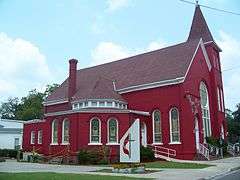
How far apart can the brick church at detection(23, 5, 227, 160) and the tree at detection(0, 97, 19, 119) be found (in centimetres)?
5471

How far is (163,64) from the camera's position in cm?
3622

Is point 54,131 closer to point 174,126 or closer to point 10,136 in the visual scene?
A: point 174,126

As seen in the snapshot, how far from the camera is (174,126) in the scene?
32125mm

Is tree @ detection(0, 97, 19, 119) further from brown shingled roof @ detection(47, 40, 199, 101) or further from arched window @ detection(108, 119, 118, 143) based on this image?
arched window @ detection(108, 119, 118, 143)

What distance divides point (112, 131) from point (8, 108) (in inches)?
2725

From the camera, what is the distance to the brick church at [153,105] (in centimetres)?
3084

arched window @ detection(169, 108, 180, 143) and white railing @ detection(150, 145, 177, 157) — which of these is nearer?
white railing @ detection(150, 145, 177, 157)

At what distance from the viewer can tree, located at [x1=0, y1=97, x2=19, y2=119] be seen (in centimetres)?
9300

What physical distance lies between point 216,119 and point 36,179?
27104mm

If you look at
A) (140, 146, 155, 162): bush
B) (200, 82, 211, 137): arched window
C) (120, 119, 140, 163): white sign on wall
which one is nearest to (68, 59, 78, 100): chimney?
(140, 146, 155, 162): bush

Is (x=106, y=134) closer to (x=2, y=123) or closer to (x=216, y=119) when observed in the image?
(x=216, y=119)

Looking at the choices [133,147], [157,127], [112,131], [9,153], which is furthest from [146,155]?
[9,153]

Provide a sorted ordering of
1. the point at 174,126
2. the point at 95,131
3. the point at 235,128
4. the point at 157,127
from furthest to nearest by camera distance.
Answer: the point at 235,128
the point at 157,127
the point at 174,126
the point at 95,131

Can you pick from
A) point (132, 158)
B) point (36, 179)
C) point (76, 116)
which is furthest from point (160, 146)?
point (36, 179)
